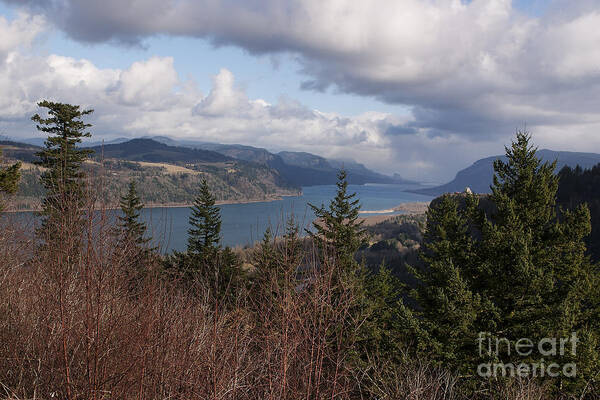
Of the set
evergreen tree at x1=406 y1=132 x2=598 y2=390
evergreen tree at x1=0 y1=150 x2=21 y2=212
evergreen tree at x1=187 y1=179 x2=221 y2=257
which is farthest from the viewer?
evergreen tree at x1=187 y1=179 x2=221 y2=257

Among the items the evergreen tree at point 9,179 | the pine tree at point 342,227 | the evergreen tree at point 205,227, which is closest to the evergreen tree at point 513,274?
the pine tree at point 342,227

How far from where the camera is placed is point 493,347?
565 inches

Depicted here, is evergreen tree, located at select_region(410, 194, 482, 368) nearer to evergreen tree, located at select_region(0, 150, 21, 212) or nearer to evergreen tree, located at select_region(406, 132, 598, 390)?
evergreen tree, located at select_region(406, 132, 598, 390)

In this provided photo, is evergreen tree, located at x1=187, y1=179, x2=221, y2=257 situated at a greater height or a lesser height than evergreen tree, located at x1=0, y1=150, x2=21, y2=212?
lesser

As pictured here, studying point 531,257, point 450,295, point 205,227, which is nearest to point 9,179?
point 205,227

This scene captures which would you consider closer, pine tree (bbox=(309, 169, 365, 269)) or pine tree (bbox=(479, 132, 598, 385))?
pine tree (bbox=(479, 132, 598, 385))

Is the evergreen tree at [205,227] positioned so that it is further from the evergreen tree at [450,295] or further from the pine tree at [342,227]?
the evergreen tree at [450,295]

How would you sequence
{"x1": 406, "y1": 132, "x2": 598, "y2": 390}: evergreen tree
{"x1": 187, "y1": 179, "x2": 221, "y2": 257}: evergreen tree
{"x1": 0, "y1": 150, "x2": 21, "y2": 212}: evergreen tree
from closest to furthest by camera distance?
{"x1": 406, "y1": 132, "x2": 598, "y2": 390}: evergreen tree → {"x1": 0, "y1": 150, "x2": 21, "y2": 212}: evergreen tree → {"x1": 187, "y1": 179, "x2": 221, "y2": 257}: evergreen tree

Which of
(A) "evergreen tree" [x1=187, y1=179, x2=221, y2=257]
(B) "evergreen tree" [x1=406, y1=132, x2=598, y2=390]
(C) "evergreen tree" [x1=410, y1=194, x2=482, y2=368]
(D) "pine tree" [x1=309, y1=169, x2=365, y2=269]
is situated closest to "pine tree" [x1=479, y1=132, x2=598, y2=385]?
(B) "evergreen tree" [x1=406, y1=132, x2=598, y2=390]

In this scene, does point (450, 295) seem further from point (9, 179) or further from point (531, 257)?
point (9, 179)

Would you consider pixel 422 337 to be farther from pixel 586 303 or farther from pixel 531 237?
pixel 586 303

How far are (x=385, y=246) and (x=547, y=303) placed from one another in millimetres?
84891

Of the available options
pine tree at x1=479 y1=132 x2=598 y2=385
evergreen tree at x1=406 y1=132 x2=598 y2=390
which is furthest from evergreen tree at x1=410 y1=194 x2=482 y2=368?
pine tree at x1=479 y1=132 x2=598 y2=385

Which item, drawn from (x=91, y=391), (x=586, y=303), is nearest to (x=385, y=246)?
(x=586, y=303)
